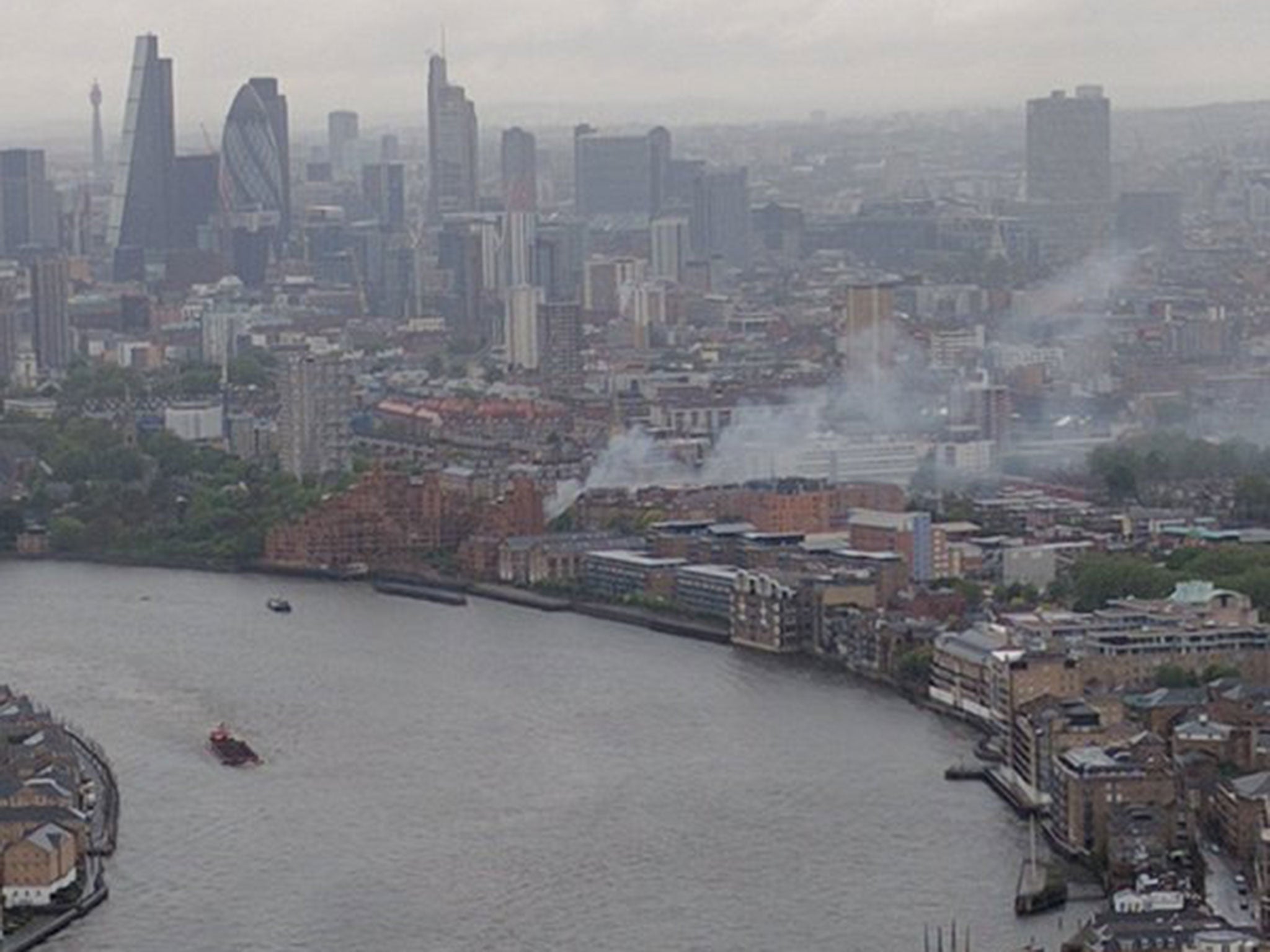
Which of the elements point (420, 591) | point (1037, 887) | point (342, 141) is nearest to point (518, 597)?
point (420, 591)

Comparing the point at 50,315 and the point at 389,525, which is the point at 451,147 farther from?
the point at 389,525

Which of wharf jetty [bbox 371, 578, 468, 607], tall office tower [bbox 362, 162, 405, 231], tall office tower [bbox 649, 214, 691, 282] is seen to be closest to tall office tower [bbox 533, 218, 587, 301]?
tall office tower [bbox 649, 214, 691, 282]

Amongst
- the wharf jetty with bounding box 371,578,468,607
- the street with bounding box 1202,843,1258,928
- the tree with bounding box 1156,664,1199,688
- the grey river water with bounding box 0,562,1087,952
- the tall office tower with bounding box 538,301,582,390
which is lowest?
the wharf jetty with bounding box 371,578,468,607

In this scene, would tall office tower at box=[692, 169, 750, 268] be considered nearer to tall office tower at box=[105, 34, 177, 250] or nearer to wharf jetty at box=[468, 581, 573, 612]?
tall office tower at box=[105, 34, 177, 250]

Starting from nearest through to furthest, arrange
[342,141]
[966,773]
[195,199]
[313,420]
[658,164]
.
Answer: [966,773], [313,420], [195,199], [658,164], [342,141]

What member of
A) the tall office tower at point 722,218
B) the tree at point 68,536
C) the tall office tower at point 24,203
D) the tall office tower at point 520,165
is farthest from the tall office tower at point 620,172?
the tree at point 68,536

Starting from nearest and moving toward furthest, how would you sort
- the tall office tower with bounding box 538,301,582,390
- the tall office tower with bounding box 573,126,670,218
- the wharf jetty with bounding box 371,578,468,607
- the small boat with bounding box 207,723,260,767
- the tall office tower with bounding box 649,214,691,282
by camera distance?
the small boat with bounding box 207,723,260,767 → the wharf jetty with bounding box 371,578,468,607 → the tall office tower with bounding box 538,301,582,390 → the tall office tower with bounding box 649,214,691,282 → the tall office tower with bounding box 573,126,670,218

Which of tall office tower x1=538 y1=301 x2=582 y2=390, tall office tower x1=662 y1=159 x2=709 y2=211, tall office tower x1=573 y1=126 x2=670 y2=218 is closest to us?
tall office tower x1=538 y1=301 x2=582 y2=390
